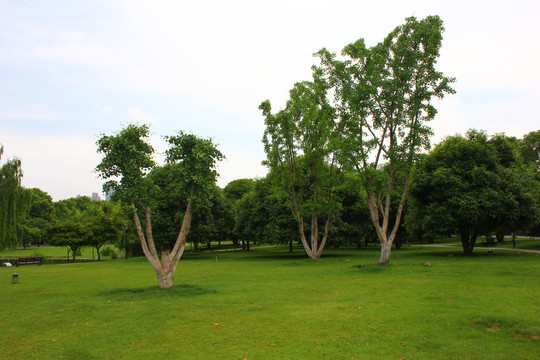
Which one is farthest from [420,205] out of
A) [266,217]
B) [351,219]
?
[266,217]

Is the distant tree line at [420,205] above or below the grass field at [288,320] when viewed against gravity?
above

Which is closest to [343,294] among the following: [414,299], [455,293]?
[414,299]

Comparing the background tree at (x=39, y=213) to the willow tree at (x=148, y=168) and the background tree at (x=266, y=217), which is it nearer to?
the background tree at (x=266, y=217)

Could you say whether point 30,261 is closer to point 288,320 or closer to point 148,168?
point 148,168

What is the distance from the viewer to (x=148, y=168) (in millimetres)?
17344

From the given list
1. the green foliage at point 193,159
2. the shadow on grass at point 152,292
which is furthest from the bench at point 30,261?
the green foliage at point 193,159

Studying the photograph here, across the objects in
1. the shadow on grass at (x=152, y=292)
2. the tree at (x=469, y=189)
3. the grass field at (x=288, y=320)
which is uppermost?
the tree at (x=469, y=189)

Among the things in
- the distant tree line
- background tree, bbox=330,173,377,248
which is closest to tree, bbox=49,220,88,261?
the distant tree line

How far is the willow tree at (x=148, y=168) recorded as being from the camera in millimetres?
16422

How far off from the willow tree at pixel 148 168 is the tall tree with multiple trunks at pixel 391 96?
1218 centimetres

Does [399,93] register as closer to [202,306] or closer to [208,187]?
[208,187]

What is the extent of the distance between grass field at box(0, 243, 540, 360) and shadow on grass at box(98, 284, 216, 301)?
5 centimetres

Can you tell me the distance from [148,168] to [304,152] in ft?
63.2

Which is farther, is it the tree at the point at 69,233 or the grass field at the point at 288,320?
the tree at the point at 69,233
